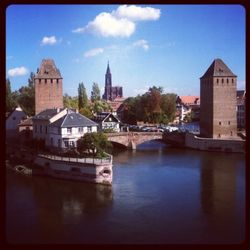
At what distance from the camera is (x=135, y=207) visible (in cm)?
1738

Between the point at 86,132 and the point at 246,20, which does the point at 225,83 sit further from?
the point at 246,20

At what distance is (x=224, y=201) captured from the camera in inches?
734

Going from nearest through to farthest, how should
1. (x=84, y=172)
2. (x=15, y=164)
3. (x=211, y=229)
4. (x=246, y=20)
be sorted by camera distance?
1. (x=246, y=20)
2. (x=211, y=229)
3. (x=84, y=172)
4. (x=15, y=164)

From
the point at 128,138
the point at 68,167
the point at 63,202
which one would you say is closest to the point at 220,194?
the point at 63,202

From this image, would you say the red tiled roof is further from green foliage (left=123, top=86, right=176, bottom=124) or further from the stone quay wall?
the stone quay wall

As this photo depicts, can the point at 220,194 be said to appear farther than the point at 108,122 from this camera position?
No

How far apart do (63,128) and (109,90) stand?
260 feet

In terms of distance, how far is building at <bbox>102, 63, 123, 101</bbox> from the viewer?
10538 cm

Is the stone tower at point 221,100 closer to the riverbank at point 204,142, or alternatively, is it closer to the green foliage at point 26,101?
the riverbank at point 204,142

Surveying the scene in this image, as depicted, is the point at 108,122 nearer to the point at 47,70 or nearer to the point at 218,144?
the point at 47,70

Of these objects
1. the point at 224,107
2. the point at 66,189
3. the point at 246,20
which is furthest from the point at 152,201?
the point at 224,107

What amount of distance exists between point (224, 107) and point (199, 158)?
29.3ft

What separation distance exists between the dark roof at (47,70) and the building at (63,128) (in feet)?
20.6

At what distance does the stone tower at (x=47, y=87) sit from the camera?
118 ft
